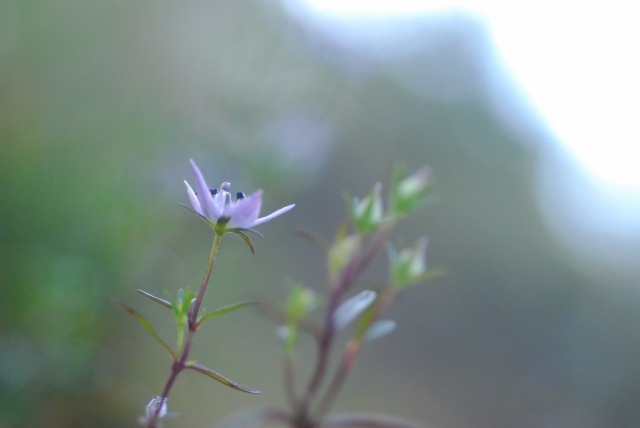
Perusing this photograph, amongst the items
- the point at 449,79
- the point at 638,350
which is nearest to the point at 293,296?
the point at 638,350

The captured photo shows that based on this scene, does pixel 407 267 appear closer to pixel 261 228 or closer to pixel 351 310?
pixel 351 310

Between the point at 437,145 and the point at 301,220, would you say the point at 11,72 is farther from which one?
the point at 437,145

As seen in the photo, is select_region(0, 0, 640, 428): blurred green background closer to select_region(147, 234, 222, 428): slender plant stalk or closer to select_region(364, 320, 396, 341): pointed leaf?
select_region(364, 320, 396, 341): pointed leaf

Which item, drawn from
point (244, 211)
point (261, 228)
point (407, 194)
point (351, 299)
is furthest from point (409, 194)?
point (261, 228)

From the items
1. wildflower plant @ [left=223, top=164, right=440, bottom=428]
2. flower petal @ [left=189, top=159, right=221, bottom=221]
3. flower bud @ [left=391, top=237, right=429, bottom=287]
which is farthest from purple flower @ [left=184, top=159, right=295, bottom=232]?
flower bud @ [left=391, top=237, right=429, bottom=287]

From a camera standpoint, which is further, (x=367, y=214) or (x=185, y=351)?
(x=367, y=214)
